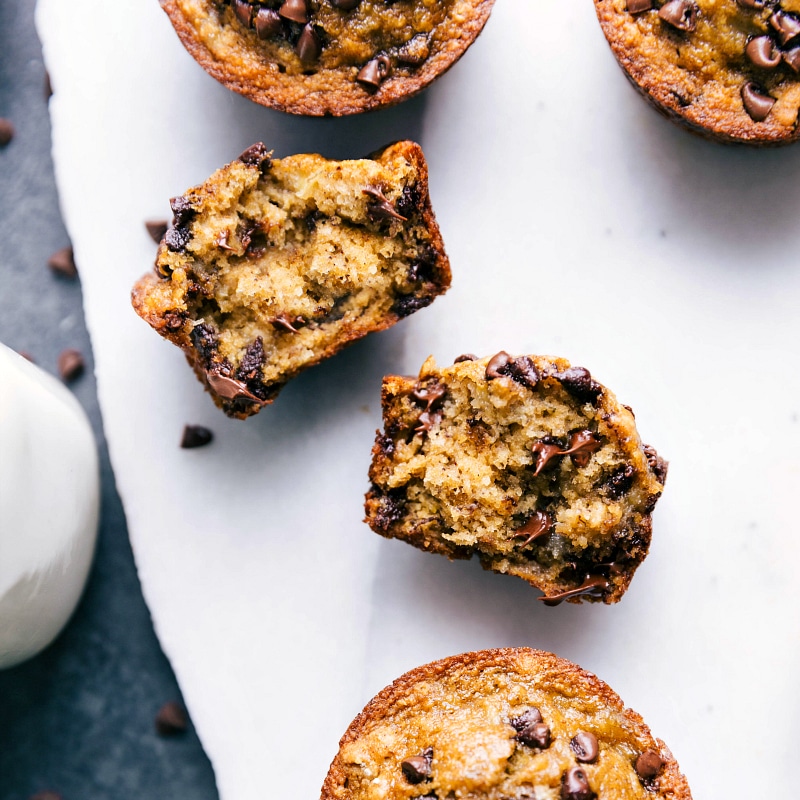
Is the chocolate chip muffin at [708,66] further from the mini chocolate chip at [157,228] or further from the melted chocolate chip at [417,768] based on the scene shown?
the melted chocolate chip at [417,768]

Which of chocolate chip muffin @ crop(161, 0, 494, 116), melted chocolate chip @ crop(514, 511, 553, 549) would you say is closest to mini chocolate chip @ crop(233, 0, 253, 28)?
chocolate chip muffin @ crop(161, 0, 494, 116)

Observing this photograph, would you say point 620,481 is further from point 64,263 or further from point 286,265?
point 64,263

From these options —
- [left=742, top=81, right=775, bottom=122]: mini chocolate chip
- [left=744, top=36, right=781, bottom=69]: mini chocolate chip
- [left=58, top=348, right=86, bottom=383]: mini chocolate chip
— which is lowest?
[left=58, top=348, right=86, bottom=383]: mini chocolate chip

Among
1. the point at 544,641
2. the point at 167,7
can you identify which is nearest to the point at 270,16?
the point at 167,7

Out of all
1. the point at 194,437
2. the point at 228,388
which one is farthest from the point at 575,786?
the point at 194,437

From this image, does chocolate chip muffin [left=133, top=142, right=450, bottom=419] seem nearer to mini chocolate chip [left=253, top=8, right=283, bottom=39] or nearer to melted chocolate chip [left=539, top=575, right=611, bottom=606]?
mini chocolate chip [left=253, top=8, right=283, bottom=39]

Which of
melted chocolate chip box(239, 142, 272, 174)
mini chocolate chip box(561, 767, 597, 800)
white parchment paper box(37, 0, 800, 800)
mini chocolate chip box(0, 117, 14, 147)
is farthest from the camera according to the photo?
mini chocolate chip box(0, 117, 14, 147)
